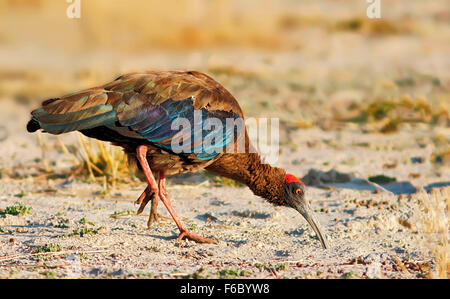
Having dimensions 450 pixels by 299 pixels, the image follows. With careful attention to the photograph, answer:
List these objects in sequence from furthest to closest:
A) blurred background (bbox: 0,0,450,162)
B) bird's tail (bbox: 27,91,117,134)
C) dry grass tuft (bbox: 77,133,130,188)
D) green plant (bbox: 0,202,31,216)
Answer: blurred background (bbox: 0,0,450,162), dry grass tuft (bbox: 77,133,130,188), green plant (bbox: 0,202,31,216), bird's tail (bbox: 27,91,117,134)

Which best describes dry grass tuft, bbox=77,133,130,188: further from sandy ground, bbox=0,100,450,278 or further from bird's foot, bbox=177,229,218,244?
bird's foot, bbox=177,229,218,244

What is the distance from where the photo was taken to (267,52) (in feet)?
60.8

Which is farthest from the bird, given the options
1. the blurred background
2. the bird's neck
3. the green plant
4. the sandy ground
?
the blurred background

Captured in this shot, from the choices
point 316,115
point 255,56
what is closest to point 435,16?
point 255,56

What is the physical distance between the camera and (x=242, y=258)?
21.3 ft

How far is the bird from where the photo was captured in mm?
6520

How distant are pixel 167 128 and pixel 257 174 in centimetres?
118

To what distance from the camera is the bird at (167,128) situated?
21.4 feet

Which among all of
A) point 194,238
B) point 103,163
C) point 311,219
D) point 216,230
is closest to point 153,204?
point 194,238

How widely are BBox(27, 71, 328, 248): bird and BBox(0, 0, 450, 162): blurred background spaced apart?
4880 mm

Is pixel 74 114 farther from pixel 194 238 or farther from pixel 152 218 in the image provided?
pixel 194 238

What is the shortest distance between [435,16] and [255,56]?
6.26 m

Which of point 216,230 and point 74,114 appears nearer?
point 74,114
